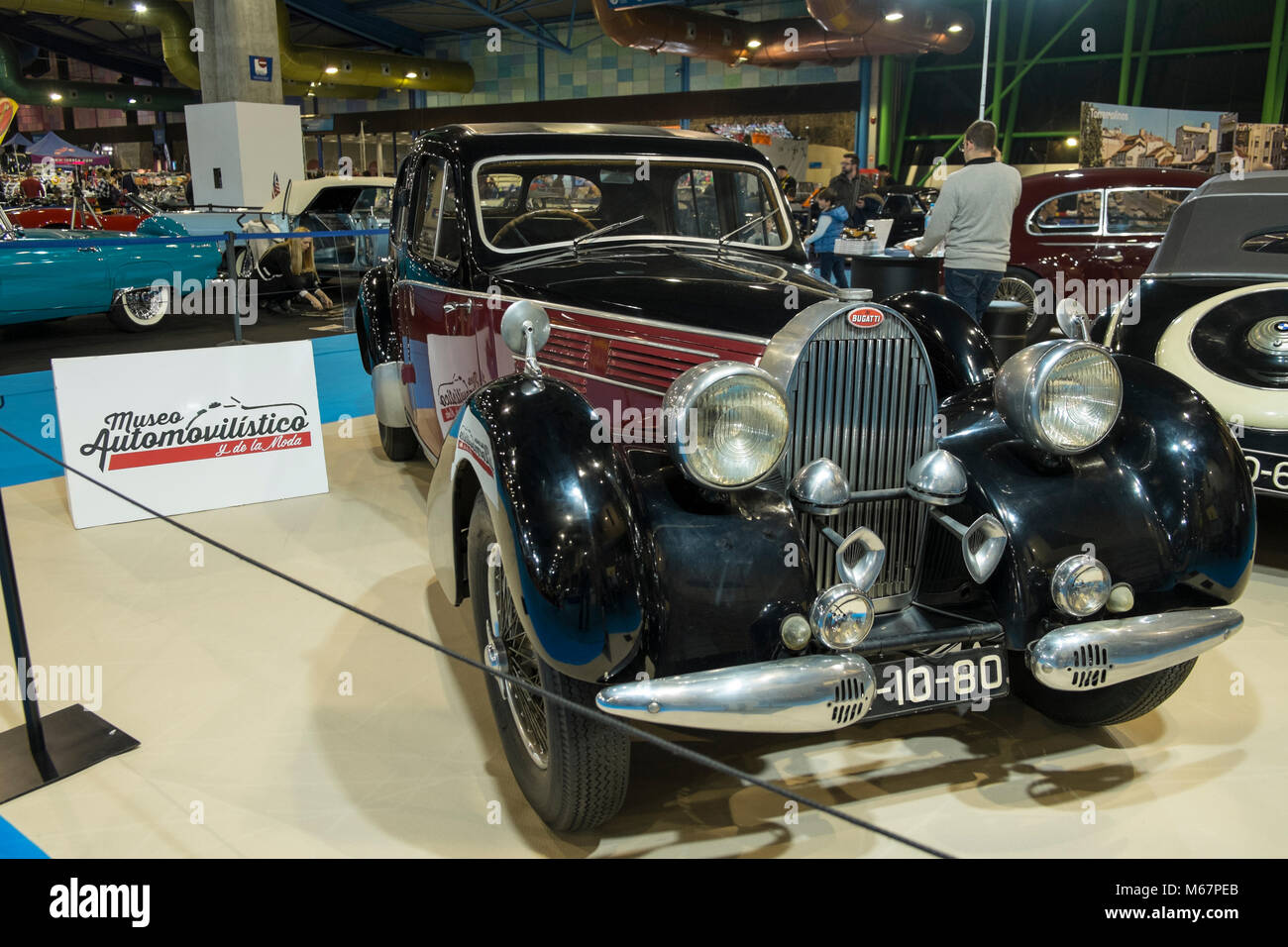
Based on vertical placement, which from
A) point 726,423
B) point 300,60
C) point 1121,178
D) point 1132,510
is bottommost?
point 1132,510

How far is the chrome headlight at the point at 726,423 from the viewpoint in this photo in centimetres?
204

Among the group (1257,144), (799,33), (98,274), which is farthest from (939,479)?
(799,33)

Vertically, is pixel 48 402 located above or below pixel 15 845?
above

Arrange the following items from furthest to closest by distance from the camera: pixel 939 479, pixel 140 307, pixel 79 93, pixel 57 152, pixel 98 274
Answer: pixel 79 93 → pixel 57 152 → pixel 140 307 → pixel 98 274 → pixel 939 479

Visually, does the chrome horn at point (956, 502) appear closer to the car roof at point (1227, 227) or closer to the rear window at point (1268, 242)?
the car roof at point (1227, 227)

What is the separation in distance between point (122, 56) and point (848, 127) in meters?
24.3

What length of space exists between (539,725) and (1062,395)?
1.57 meters

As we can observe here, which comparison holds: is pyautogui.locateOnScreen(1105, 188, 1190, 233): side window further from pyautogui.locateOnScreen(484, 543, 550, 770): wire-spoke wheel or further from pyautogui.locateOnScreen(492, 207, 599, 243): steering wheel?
pyautogui.locateOnScreen(484, 543, 550, 770): wire-spoke wheel

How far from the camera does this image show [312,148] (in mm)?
27734

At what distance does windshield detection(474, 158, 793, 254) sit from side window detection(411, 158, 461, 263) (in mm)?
216

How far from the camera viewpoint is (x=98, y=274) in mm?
8359

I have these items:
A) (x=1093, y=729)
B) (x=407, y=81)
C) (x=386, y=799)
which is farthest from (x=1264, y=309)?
(x=407, y=81)

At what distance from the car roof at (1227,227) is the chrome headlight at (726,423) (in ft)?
11.5

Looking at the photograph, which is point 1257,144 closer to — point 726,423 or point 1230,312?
point 1230,312
